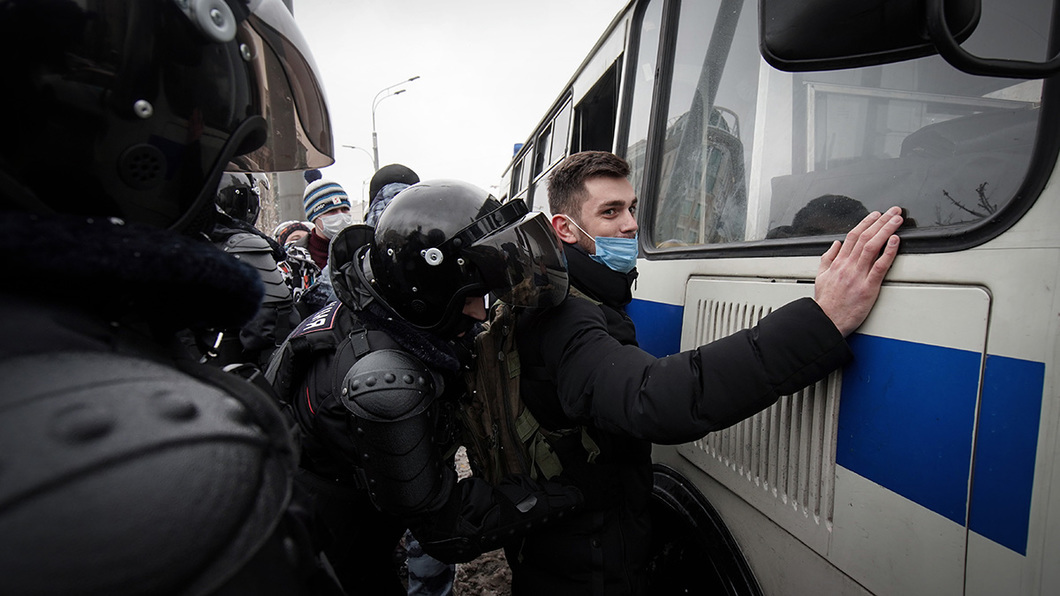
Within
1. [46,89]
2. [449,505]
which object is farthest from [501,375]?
[46,89]

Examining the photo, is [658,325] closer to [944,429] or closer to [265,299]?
[944,429]

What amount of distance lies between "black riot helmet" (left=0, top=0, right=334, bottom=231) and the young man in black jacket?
96cm

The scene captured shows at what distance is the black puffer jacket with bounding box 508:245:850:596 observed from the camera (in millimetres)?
1131

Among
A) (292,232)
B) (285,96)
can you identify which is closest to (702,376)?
(285,96)

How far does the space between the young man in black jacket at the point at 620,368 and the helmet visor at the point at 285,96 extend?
32.9 inches

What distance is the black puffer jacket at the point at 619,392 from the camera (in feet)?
3.71

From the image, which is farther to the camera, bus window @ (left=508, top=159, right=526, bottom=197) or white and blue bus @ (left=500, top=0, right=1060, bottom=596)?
bus window @ (left=508, top=159, right=526, bottom=197)

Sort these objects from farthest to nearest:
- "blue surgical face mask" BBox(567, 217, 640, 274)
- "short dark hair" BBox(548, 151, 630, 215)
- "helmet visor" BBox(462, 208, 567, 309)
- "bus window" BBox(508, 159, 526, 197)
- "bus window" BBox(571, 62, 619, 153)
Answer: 1. "bus window" BBox(508, 159, 526, 197)
2. "bus window" BBox(571, 62, 619, 153)
3. "short dark hair" BBox(548, 151, 630, 215)
4. "blue surgical face mask" BBox(567, 217, 640, 274)
5. "helmet visor" BBox(462, 208, 567, 309)

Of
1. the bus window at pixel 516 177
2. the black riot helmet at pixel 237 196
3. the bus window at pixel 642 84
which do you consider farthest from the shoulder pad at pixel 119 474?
the bus window at pixel 516 177

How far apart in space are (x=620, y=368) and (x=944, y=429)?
0.65 metres

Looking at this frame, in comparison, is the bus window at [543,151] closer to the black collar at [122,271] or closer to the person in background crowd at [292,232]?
the person in background crowd at [292,232]

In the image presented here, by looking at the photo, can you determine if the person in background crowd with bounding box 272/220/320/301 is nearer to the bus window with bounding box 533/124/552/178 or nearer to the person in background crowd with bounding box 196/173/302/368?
the person in background crowd with bounding box 196/173/302/368

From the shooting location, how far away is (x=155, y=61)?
28.5 inches

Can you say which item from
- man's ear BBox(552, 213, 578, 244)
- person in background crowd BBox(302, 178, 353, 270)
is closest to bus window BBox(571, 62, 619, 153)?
man's ear BBox(552, 213, 578, 244)
